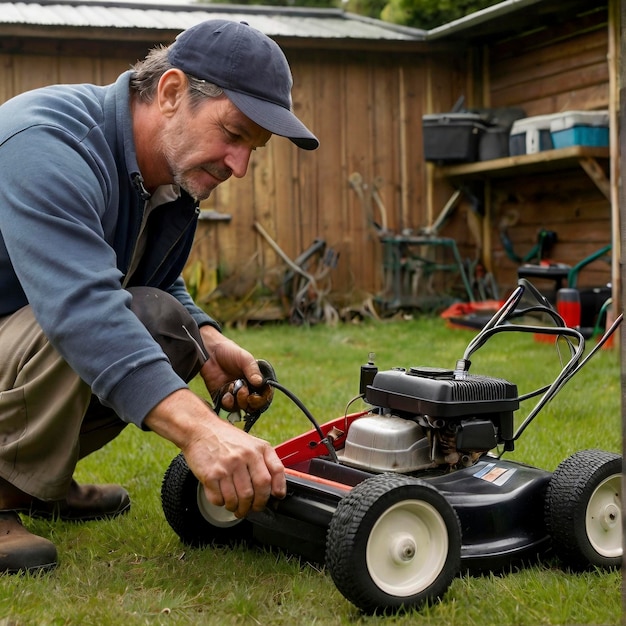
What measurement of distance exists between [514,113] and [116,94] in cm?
619

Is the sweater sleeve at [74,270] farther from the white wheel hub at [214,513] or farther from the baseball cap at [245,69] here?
the white wheel hub at [214,513]

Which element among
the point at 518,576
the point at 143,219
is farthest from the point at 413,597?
the point at 143,219

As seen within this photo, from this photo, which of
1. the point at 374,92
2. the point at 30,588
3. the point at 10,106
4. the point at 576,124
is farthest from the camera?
the point at 374,92

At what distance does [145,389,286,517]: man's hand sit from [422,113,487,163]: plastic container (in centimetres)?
649

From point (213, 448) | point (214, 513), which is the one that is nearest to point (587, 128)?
point (214, 513)

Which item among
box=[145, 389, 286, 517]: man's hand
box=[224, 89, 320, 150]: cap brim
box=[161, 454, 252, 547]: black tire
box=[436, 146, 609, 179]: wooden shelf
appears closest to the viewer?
box=[145, 389, 286, 517]: man's hand

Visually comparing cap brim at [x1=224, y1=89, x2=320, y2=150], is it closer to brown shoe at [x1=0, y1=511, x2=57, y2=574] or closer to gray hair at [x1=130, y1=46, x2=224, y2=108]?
gray hair at [x1=130, y1=46, x2=224, y2=108]

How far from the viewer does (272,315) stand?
25.8 ft

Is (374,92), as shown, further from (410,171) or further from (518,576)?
(518,576)

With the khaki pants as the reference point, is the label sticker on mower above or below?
below

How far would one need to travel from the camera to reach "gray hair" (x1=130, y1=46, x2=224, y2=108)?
2092mm

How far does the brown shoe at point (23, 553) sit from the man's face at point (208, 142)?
89 cm

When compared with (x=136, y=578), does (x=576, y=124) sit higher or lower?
higher

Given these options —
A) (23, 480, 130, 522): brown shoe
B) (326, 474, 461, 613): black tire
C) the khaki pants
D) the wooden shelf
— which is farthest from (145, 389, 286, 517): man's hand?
the wooden shelf
